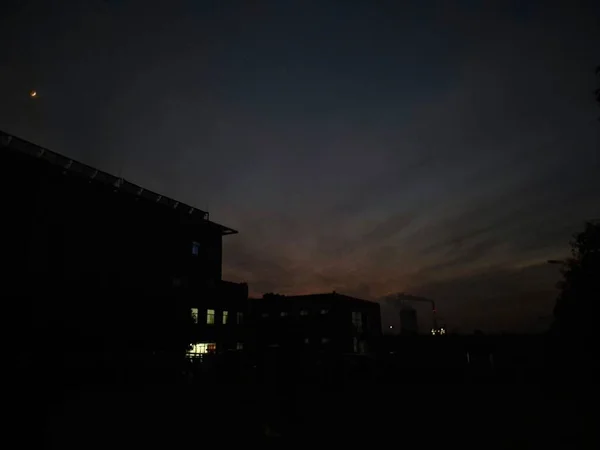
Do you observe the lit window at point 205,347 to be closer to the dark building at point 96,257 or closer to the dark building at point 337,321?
the dark building at point 96,257

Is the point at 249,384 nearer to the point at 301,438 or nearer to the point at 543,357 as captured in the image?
the point at 301,438

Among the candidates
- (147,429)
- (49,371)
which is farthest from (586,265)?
(49,371)

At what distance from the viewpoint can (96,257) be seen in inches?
1065

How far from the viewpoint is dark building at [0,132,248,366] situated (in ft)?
66.5

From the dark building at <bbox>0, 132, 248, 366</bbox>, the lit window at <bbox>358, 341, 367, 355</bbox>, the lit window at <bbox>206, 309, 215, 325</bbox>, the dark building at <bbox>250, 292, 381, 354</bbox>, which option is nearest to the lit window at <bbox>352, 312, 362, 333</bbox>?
the dark building at <bbox>250, 292, 381, 354</bbox>

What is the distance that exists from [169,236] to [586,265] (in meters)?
29.5

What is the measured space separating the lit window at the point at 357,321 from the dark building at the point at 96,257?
24484 mm

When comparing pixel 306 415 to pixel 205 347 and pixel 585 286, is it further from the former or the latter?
pixel 205 347

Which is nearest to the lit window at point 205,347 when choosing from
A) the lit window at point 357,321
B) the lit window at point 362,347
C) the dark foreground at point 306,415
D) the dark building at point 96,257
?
the dark building at point 96,257

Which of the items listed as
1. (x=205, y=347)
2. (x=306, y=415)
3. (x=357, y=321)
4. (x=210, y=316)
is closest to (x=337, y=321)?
(x=357, y=321)

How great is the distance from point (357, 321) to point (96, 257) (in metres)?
38.9

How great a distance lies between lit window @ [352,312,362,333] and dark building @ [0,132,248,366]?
80.3 feet

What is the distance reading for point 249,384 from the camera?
72.1ft

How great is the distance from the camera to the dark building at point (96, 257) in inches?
798
